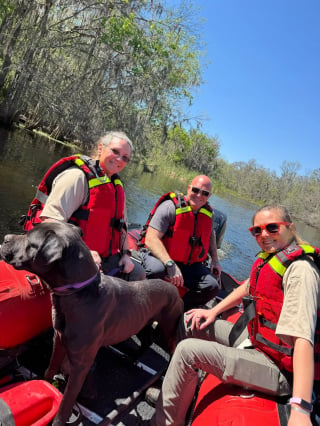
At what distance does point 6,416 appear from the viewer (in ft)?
5.50

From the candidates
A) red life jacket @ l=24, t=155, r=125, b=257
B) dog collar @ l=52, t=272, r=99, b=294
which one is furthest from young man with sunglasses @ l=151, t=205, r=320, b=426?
red life jacket @ l=24, t=155, r=125, b=257

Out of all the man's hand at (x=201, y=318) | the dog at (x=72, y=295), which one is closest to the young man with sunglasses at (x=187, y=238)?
the man's hand at (x=201, y=318)

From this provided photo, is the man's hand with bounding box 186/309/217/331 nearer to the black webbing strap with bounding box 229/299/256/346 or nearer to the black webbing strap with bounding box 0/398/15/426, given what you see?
the black webbing strap with bounding box 229/299/256/346

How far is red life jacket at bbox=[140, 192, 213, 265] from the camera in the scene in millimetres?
3711

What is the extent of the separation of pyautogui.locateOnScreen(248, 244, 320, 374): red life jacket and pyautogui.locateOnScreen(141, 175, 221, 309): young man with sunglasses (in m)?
1.46

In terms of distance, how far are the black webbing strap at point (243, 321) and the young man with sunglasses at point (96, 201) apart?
3.44 ft

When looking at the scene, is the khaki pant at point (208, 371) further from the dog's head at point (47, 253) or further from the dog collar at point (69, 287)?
the dog's head at point (47, 253)

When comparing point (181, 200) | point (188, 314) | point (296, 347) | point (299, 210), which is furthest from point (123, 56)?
point (299, 210)

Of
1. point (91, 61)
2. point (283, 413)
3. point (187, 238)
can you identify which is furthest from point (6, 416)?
point (91, 61)

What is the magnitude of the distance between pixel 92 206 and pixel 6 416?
1539mm

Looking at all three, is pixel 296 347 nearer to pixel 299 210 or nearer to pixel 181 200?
pixel 181 200

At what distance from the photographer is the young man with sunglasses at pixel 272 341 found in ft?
5.55

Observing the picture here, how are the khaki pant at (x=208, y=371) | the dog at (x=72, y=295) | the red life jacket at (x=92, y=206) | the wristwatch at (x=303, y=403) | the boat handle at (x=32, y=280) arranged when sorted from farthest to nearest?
the red life jacket at (x=92, y=206) < the boat handle at (x=32, y=280) < the khaki pant at (x=208, y=371) < the dog at (x=72, y=295) < the wristwatch at (x=303, y=403)

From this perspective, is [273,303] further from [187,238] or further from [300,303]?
[187,238]
